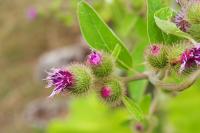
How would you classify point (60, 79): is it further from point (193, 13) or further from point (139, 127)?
point (139, 127)

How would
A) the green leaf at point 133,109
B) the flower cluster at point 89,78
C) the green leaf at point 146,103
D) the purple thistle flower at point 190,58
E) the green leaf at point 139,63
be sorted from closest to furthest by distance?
1. the purple thistle flower at point 190,58
2. the flower cluster at point 89,78
3. the green leaf at point 133,109
4. the green leaf at point 146,103
5. the green leaf at point 139,63

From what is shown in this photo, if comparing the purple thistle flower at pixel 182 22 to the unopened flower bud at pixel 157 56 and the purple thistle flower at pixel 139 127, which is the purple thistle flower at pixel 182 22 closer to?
the unopened flower bud at pixel 157 56

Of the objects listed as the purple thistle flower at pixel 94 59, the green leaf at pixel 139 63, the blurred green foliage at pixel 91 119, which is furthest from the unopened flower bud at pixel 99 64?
the blurred green foliage at pixel 91 119

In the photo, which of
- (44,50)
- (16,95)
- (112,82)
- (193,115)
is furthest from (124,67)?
(44,50)

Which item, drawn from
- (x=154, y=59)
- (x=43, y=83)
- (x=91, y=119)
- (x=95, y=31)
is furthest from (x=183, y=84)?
(x=43, y=83)

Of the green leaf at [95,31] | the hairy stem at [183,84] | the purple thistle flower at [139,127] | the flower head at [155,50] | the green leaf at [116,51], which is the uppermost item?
the green leaf at [95,31]

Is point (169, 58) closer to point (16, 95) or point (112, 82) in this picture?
point (112, 82)
